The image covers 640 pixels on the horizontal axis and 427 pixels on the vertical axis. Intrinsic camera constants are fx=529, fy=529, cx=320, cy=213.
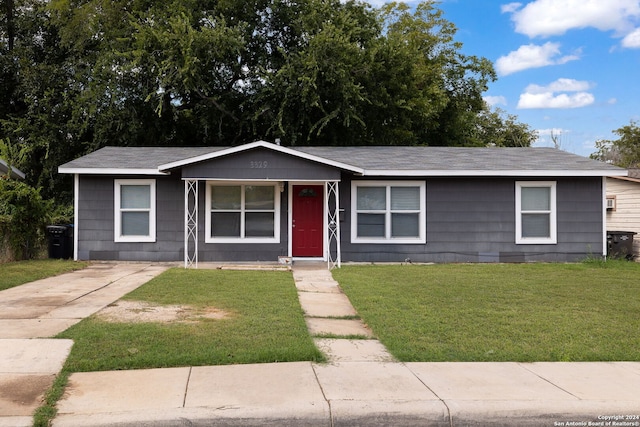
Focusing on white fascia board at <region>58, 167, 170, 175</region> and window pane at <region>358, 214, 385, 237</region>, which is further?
window pane at <region>358, 214, 385, 237</region>

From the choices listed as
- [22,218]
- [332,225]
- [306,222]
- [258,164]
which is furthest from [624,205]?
[22,218]

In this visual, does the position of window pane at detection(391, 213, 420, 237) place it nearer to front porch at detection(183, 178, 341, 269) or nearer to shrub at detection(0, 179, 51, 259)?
front porch at detection(183, 178, 341, 269)

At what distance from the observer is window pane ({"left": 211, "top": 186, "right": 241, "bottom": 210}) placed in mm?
14555

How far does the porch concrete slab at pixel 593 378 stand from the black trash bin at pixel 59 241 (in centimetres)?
1308

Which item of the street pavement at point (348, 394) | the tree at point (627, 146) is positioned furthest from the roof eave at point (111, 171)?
the tree at point (627, 146)

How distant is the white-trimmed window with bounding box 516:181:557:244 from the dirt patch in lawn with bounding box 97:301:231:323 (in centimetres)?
989

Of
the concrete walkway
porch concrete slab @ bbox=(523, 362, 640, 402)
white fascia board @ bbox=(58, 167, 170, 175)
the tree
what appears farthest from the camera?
the tree

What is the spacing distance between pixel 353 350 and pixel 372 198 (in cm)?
887

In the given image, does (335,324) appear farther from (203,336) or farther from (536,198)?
(536,198)

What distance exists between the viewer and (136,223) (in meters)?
14.5

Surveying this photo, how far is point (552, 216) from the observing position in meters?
14.6

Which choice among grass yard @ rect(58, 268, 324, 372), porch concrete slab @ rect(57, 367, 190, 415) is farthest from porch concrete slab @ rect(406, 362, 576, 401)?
porch concrete slab @ rect(57, 367, 190, 415)

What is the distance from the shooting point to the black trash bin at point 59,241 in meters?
14.7

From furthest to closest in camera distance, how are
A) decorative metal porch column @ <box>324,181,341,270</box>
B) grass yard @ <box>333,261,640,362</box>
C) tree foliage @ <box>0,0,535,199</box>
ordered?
tree foliage @ <box>0,0,535,199</box> → decorative metal porch column @ <box>324,181,341,270</box> → grass yard @ <box>333,261,640,362</box>
